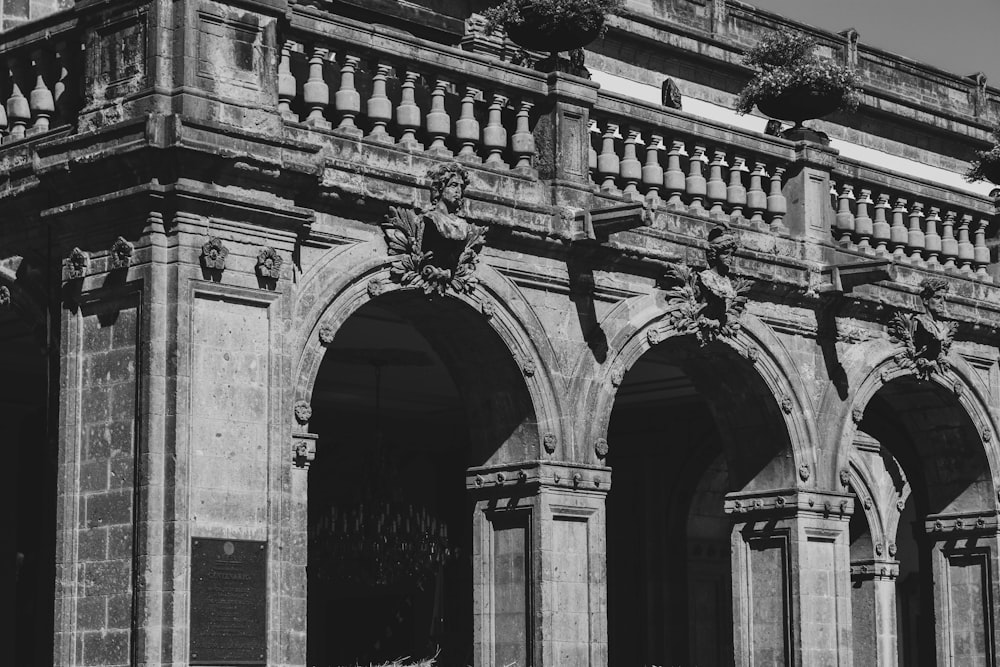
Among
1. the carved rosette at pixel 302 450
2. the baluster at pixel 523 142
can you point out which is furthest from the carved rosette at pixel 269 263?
the baluster at pixel 523 142

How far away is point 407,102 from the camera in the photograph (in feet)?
51.6

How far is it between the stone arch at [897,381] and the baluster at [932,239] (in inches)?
38.7

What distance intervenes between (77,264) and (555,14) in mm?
4813

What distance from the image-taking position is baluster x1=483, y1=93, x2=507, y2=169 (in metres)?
16.3

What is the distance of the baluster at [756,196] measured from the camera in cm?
1855

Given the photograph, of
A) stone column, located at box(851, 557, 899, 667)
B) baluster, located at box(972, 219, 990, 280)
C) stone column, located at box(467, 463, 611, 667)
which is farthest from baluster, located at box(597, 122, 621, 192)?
stone column, located at box(851, 557, 899, 667)

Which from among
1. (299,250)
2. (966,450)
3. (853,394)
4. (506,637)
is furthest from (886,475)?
(299,250)

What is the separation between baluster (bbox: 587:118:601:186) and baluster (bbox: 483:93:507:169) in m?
0.89

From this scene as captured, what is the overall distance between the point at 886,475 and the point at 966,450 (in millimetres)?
6788

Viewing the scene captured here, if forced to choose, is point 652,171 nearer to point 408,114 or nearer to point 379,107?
point 408,114

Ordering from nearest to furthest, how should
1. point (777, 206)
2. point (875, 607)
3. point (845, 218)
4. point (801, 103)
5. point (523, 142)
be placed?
1. point (523, 142)
2. point (777, 206)
3. point (801, 103)
4. point (845, 218)
5. point (875, 607)

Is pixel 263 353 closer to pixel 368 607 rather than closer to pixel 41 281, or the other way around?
pixel 41 281

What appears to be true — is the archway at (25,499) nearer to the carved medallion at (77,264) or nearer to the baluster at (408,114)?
the carved medallion at (77,264)

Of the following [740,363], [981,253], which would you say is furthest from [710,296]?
[981,253]
